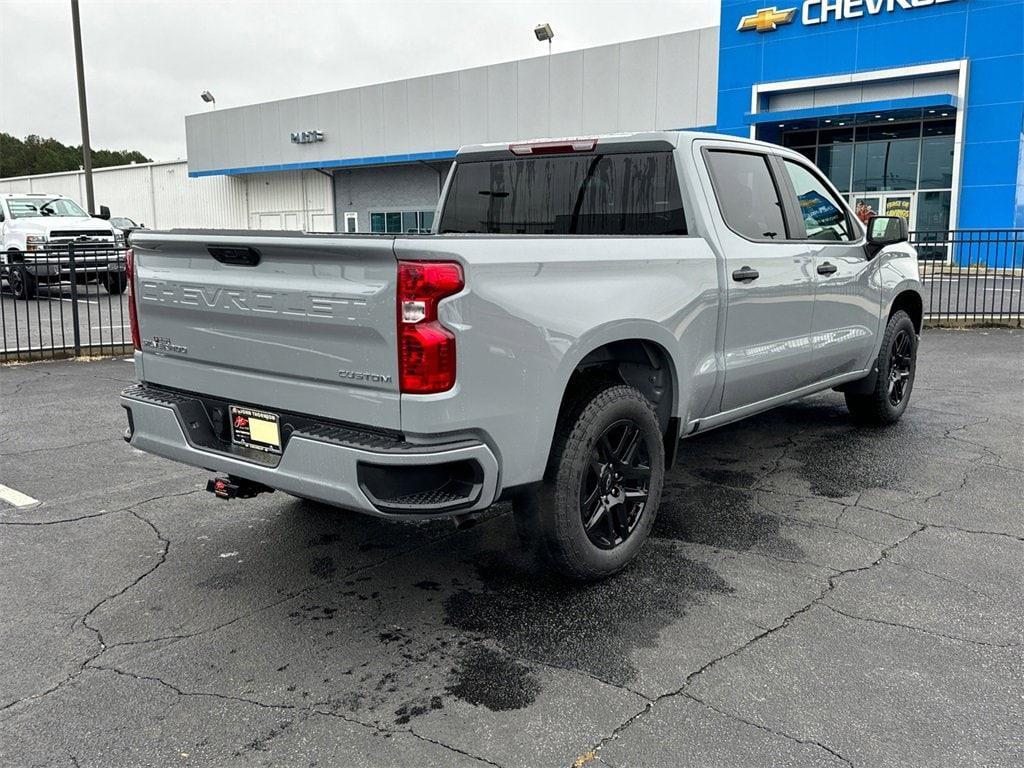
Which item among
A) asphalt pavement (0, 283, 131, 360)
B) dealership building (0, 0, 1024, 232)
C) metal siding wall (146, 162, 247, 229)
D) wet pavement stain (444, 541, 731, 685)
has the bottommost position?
wet pavement stain (444, 541, 731, 685)

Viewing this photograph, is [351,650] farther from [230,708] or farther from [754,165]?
[754,165]

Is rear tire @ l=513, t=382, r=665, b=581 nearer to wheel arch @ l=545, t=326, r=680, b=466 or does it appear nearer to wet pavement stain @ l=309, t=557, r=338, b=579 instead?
wheel arch @ l=545, t=326, r=680, b=466

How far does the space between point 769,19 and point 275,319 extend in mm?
29649

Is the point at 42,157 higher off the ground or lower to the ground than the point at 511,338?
higher

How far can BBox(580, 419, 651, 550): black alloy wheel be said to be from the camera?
387 cm

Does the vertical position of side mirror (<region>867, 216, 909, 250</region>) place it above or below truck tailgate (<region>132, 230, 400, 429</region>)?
above

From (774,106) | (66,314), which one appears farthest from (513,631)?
(774,106)

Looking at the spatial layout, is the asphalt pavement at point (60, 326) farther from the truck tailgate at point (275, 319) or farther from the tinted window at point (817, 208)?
the tinted window at point (817, 208)

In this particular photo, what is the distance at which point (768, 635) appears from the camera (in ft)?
11.5

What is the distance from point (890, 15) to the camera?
26891 mm

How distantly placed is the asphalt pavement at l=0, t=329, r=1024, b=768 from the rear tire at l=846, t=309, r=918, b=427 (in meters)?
0.99

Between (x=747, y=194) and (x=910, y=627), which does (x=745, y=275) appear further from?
(x=910, y=627)

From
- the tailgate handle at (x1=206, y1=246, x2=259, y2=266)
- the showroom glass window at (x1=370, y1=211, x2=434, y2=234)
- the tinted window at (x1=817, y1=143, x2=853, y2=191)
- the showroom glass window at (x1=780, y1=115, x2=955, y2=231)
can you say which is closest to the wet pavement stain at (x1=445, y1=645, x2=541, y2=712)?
the tailgate handle at (x1=206, y1=246, x2=259, y2=266)

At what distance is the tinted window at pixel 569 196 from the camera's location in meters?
4.67
